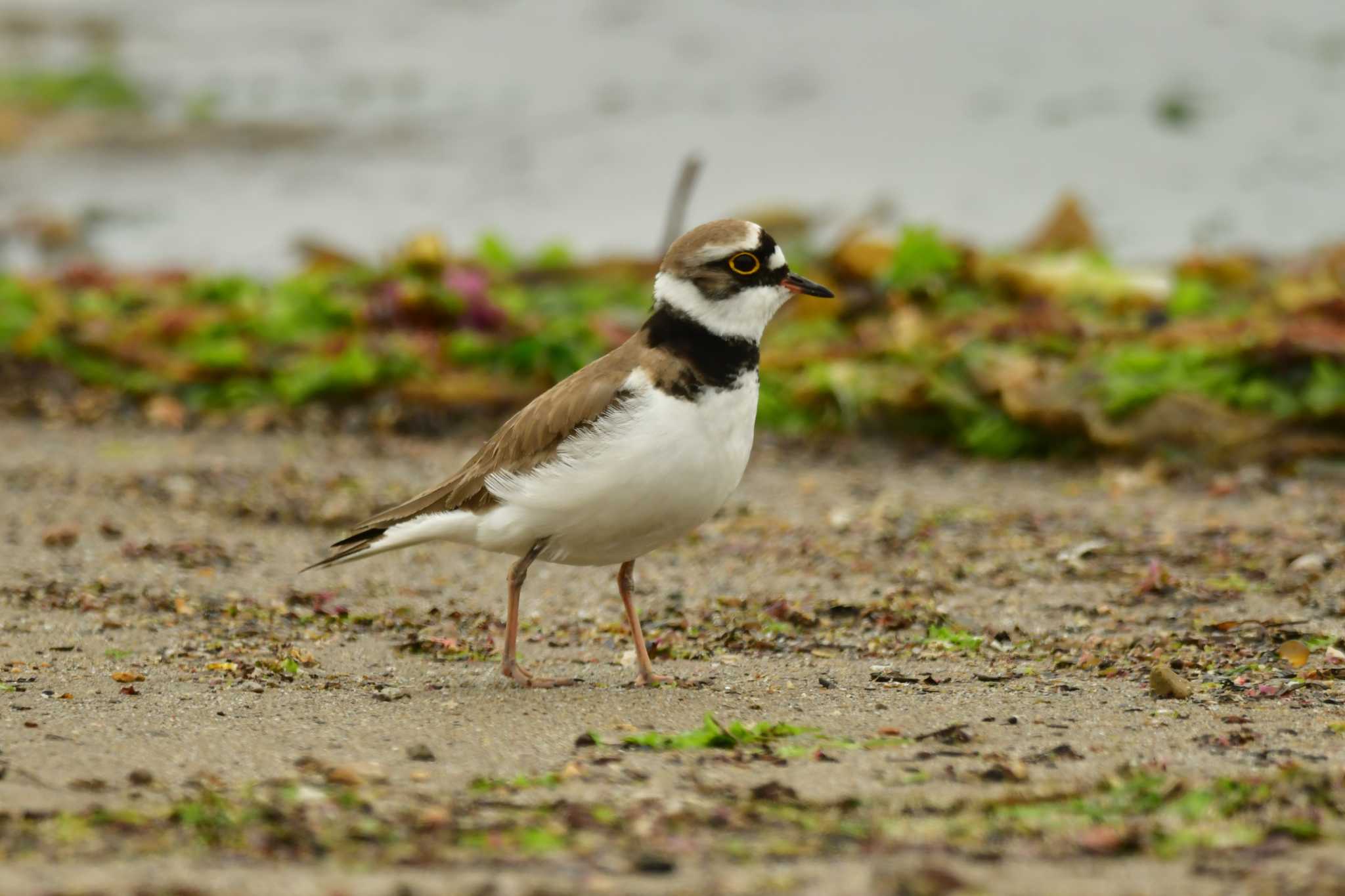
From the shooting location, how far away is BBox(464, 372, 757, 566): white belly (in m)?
5.24

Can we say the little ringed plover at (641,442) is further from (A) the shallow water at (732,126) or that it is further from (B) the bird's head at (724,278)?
(A) the shallow water at (732,126)

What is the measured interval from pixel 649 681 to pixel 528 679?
400mm

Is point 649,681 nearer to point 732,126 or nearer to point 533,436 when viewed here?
point 533,436

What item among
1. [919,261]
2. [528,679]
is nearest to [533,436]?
[528,679]

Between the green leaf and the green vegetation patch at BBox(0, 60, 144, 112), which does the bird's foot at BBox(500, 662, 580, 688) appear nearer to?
the green leaf

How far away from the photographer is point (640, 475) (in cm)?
524

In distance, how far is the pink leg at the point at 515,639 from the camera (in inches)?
220

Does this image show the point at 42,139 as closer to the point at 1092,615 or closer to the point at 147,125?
the point at 147,125

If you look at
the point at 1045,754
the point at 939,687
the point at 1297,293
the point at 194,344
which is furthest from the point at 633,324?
the point at 1045,754

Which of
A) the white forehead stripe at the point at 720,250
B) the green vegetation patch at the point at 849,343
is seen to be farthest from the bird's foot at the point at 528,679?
the green vegetation patch at the point at 849,343

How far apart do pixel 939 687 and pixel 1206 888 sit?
2.06 metres

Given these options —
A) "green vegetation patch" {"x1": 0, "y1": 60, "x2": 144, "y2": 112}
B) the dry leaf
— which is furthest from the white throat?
"green vegetation patch" {"x1": 0, "y1": 60, "x2": 144, "y2": 112}

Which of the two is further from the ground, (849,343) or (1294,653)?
(849,343)

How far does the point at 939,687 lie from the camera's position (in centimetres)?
537
